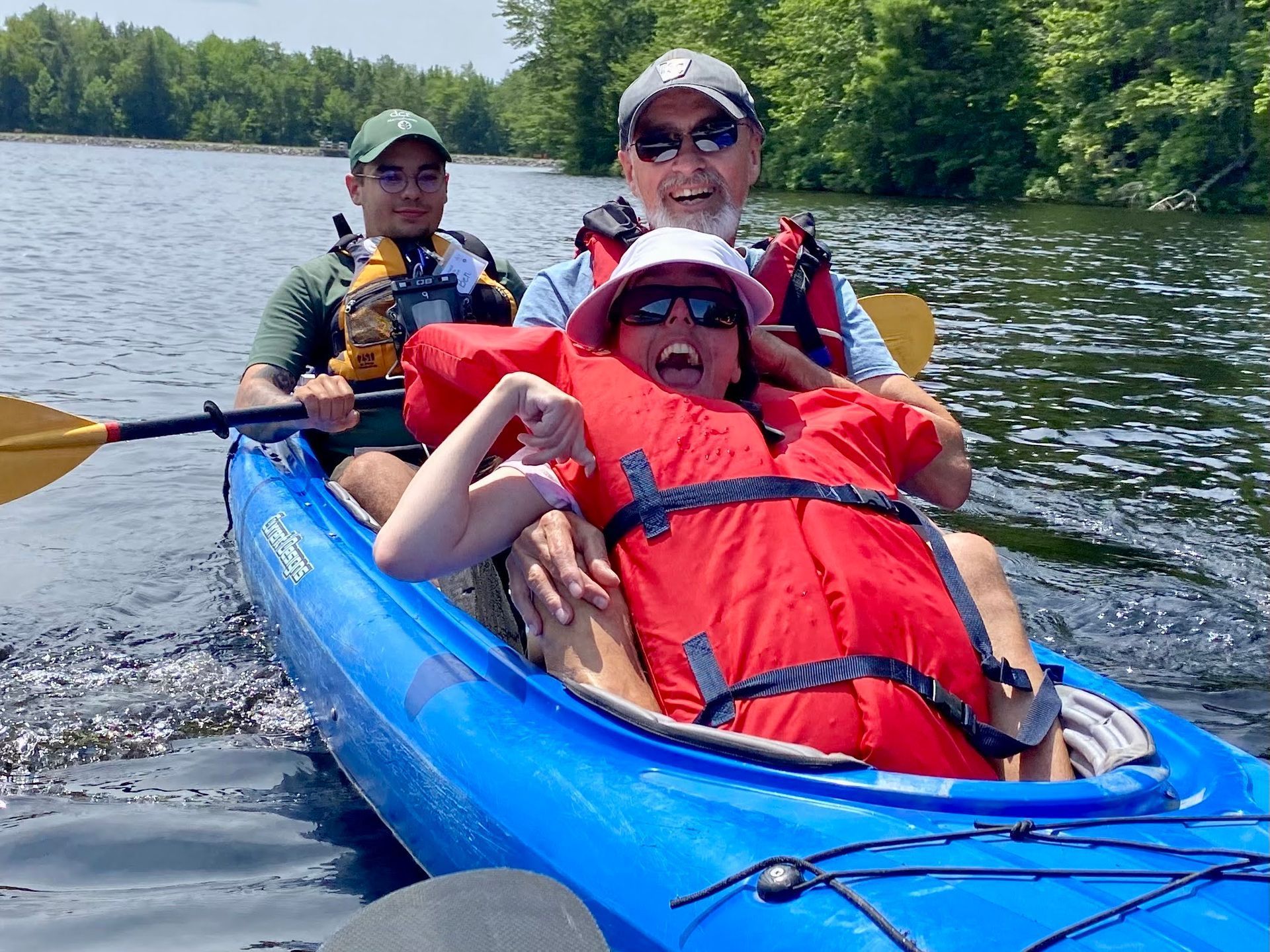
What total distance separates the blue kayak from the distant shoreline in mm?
59856

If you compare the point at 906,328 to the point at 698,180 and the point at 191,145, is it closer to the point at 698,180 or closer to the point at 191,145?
the point at 698,180

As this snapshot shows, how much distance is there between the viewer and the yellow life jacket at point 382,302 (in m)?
4.14

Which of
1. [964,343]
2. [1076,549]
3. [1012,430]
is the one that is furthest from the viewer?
[964,343]

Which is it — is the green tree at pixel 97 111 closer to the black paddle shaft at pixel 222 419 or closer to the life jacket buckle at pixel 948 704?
the black paddle shaft at pixel 222 419

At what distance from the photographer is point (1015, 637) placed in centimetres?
246

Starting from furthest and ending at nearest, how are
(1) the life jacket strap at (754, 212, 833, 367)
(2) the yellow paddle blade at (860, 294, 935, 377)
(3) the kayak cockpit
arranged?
(2) the yellow paddle blade at (860, 294, 935, 377) < (1) the life jacket strap at (754, 212, 833, 367) < (3) the kayak cockpit

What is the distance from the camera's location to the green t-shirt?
162 inches

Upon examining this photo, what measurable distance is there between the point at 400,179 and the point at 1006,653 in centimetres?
275

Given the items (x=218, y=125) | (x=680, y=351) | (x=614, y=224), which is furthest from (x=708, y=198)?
→ (x=218, y=125)

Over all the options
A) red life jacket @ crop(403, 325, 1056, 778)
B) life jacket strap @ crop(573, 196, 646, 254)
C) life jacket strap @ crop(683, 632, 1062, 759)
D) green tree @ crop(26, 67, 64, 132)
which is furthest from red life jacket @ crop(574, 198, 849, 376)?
green tree @ crop(26, 67, 64, 132)

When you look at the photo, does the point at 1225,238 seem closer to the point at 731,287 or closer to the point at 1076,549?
the point at 1076,549

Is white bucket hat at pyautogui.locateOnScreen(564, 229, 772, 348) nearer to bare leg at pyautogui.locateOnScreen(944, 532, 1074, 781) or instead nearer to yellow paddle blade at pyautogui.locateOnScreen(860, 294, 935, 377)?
bare leg at pyautogui.locateOnScreen(944, 532, 1074, 781)

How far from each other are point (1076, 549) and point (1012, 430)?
2150 millimetres

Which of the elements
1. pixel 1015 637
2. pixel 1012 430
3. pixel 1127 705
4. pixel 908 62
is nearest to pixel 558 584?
pixel 1015 637
